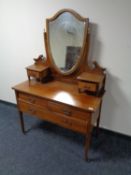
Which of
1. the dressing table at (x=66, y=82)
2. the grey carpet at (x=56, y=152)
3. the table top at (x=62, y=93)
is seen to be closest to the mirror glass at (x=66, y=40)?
the dressing table at (x=66, y=82)

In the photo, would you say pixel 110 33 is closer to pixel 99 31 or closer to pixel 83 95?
pixel 99 31

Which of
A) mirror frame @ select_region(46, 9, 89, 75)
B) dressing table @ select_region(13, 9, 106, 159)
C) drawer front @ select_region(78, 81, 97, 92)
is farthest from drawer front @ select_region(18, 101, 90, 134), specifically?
mirror frame @ select_region(46, 9, 89, 75)

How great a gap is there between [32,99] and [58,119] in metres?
0.36

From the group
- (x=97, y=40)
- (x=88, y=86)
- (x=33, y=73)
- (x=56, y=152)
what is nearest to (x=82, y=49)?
(x=97, y=40)

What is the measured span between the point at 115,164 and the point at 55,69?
1232 millimetres

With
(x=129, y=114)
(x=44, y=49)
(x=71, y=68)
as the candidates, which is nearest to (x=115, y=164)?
(x=129, y=114)

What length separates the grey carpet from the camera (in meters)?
1.73

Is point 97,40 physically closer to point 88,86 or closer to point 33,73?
point 88,86

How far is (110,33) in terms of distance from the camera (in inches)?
68.3

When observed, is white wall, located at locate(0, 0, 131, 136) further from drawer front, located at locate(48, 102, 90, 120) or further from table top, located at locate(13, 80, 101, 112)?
Answer: drawer front, located at locate(48, 102, 90, 120)

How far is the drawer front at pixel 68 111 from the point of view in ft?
5.25

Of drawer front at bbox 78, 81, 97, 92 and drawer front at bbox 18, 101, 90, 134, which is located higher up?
drawer front at bbox 78, 81, 97, 92

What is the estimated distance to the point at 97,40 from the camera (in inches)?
71.6

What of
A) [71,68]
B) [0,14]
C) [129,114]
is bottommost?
[129,114]
